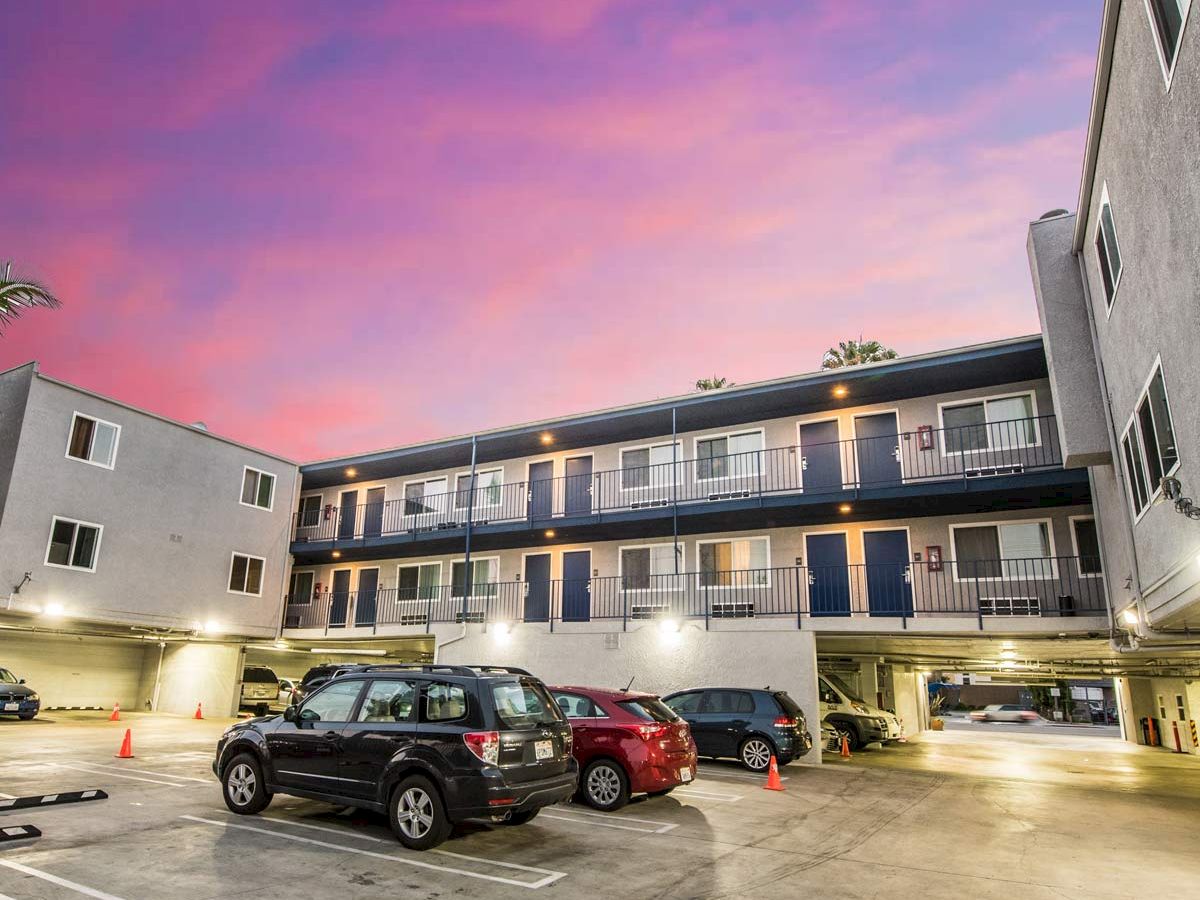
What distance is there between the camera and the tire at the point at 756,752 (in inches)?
550

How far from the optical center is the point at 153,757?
13.4 meters

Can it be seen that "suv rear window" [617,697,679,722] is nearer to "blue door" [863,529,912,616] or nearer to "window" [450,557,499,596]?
"blue door" [863,529,912,616]

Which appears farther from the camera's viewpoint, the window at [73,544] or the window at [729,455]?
the window at [729,455]

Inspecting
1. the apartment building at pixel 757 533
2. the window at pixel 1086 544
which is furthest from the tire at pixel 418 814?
the window at pixel 1086 544

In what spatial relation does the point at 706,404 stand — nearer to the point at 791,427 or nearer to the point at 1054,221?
the point at 791,427

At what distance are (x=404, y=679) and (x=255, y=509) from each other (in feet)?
60.1

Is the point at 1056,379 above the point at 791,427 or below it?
below

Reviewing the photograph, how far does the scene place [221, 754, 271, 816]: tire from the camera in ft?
27.9

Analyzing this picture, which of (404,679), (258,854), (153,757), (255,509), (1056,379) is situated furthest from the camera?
(255,509)

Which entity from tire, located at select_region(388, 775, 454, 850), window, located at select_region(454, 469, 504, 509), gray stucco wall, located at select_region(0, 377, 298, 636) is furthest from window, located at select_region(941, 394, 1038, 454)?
gray stucco wall, located at select_region(0, 377, 298, 636)

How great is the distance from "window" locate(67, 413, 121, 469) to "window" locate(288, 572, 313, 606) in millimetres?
8190

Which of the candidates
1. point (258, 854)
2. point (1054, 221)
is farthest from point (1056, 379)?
point (258, 854)

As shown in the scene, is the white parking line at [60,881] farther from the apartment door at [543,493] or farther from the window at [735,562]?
the apartment door at [543,493]

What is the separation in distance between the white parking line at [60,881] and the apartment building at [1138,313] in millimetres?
9688
